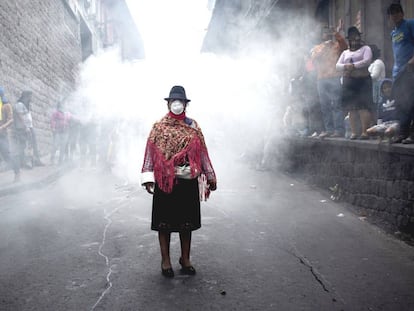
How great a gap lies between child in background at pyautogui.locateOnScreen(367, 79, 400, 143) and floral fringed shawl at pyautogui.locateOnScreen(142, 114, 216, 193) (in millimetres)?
2746

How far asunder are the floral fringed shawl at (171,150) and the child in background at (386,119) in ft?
9.01

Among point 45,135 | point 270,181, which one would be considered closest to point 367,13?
point 270,181

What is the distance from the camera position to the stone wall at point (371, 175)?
191 inches

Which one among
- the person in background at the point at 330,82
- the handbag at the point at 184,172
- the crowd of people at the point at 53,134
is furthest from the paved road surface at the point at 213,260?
the crowd of people at the point at 53,134

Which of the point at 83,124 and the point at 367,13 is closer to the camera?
the point at 367,13

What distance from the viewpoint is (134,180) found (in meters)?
9.61

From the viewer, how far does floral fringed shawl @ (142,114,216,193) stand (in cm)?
361

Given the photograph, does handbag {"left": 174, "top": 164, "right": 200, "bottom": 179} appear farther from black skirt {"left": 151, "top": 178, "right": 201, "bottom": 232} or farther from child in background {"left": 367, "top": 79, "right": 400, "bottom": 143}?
child in background {"left": 367, "top": 79, "right": 400, "bottom": 143}

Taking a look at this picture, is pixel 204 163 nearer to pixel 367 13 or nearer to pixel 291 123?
pixel 291 123

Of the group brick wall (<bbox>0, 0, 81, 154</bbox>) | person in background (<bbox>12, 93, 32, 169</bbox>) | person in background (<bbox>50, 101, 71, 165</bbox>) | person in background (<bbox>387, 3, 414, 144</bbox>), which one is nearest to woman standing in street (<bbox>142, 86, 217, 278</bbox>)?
person in background (<bbox>387, 3, 414, 144</bbox>)

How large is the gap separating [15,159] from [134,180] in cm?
232

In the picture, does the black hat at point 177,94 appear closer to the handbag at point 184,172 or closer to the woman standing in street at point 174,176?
the woman standing in street at point 174,176

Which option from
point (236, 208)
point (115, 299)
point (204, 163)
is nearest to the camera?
point (115, 299)

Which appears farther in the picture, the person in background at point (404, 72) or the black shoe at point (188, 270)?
the person in background at point (404, 72)
